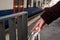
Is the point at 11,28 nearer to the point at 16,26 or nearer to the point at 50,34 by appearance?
the point at 16,26

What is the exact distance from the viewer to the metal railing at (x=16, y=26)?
162cm

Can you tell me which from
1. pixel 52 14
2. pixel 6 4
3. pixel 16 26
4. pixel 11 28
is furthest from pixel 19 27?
pixel 6 4

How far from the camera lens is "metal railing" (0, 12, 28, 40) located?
63.6 inches

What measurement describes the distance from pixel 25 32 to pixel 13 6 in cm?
531

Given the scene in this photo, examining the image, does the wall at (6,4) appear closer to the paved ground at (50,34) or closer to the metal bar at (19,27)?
the paved ground at (50,34)

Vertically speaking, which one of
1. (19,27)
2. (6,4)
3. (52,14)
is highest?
(52,14)

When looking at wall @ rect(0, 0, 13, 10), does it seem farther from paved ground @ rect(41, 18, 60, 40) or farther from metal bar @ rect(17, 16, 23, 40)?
metal bar @ rect(17, 16, 23, 40)

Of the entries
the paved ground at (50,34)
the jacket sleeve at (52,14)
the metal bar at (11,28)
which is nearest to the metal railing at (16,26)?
the metal bar at (11,28)

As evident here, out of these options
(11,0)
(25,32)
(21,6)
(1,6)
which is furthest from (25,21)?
(21,6)

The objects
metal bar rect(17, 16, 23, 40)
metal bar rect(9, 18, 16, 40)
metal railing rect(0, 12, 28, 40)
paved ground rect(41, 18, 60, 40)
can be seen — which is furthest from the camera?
paved ground rect(41, 18, 60, 40)

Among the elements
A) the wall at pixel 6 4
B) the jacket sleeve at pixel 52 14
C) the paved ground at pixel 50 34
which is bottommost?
the paved ground at pixel 50 34

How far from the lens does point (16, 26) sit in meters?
2.05

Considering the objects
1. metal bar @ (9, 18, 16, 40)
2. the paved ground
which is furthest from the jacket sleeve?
the paved ground

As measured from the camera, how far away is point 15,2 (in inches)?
302
